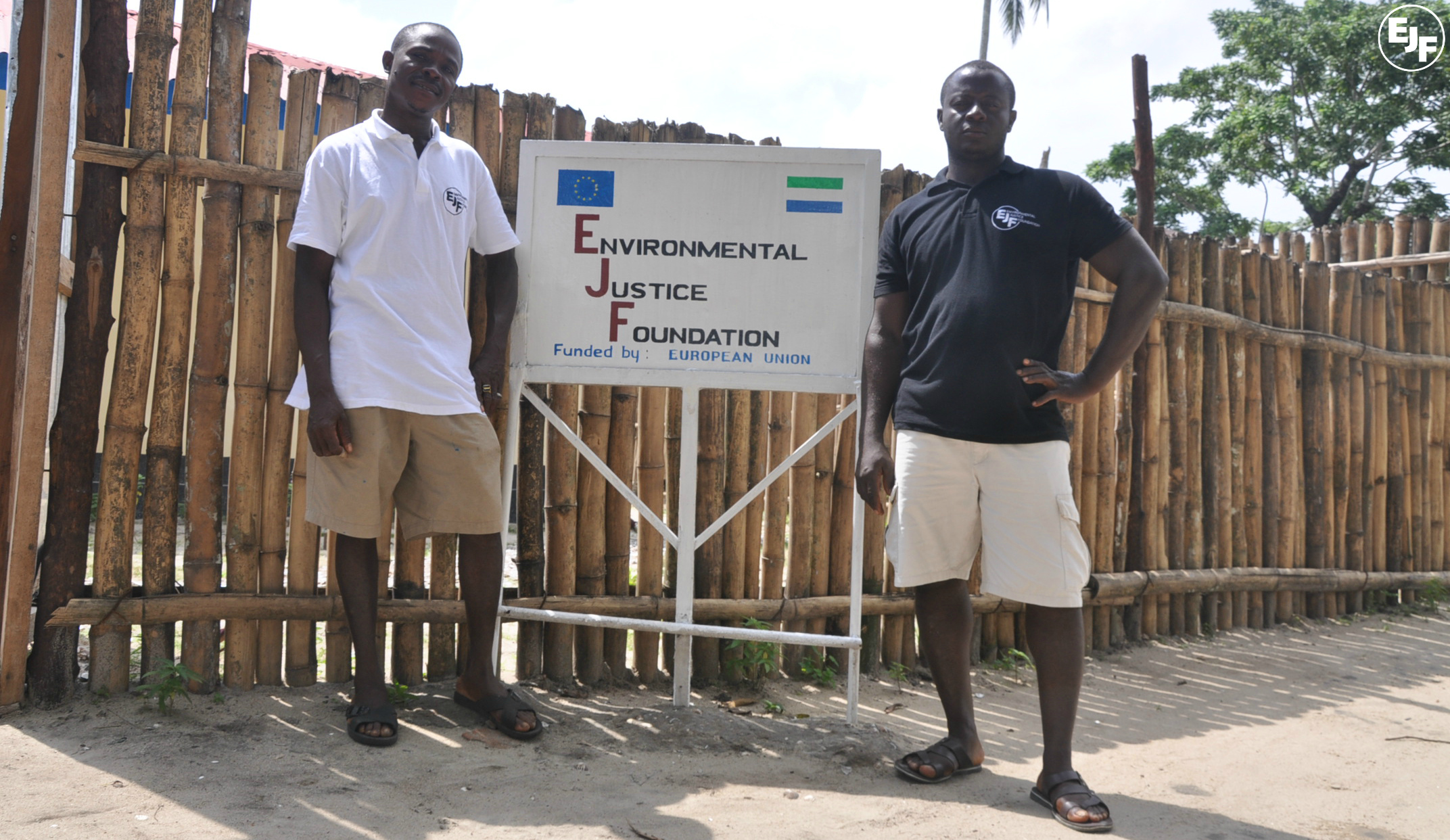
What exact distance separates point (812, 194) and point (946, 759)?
1.90 metres

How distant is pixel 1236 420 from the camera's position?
18.5 feet

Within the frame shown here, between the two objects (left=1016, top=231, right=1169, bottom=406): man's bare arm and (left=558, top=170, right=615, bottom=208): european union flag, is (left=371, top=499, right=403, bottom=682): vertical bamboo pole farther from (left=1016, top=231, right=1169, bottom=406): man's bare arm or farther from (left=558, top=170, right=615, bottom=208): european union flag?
(left=1016, top=231, right=1169, bottom=406): man's bare arm

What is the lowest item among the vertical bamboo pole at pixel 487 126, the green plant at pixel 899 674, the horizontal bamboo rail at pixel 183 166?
the green plant at pixel 899 674

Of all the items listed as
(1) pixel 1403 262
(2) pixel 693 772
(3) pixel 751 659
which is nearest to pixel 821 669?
(3) pixel 751 659

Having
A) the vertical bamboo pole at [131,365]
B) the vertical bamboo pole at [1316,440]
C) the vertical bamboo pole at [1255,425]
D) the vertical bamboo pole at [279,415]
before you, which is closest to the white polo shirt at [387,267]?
the vertical bamboo pole at [279,415]

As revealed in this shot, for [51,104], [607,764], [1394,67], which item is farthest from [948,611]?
[1394,67]

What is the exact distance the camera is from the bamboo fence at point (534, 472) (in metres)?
3.40

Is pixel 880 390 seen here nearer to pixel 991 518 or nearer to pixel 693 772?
pixel 991 518

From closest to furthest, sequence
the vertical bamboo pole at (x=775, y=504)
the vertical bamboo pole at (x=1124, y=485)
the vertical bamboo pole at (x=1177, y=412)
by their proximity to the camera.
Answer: the vertical bamboo pole at (x=775, y=504), the vertical bamboo pole at (x=1124, y=485), the vertical bamboo pole at (x=1177, y=412)

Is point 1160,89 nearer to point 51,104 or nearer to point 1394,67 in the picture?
point 1394,67

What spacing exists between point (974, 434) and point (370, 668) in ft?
6.58

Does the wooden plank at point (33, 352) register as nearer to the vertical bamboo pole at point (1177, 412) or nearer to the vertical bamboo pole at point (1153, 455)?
the vertical bamboo pole at point (1153, 455)

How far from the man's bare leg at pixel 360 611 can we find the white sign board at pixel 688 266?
0.83 m

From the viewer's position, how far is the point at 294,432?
12.2ft
